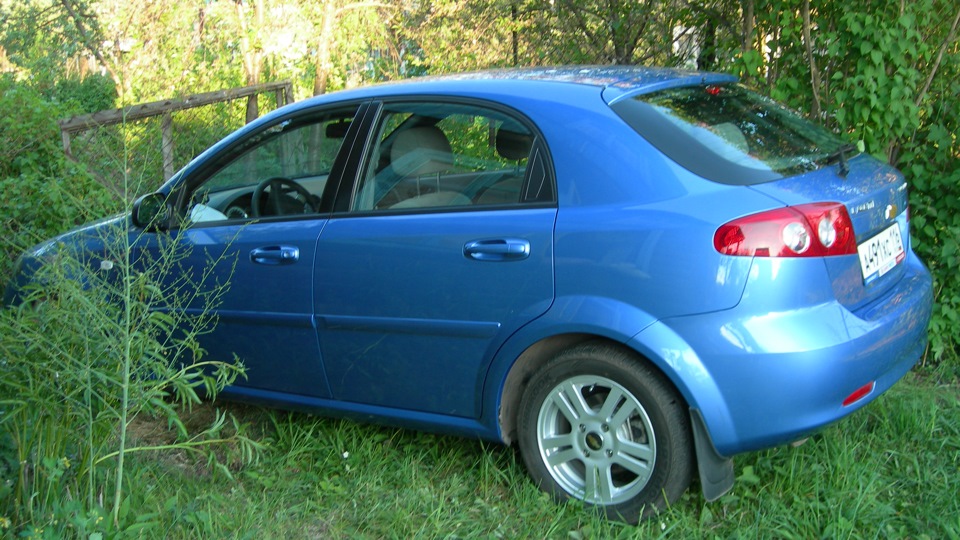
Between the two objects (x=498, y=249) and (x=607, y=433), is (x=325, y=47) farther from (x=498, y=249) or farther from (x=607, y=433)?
(x=607, y=433)

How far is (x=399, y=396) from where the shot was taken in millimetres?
3863

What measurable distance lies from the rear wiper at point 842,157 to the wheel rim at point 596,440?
113 centimetres

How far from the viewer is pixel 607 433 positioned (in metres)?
3.35

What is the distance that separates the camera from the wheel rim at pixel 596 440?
3.30m

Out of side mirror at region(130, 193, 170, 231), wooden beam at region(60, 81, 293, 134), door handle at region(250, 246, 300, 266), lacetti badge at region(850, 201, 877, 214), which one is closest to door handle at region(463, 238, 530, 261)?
door handle at region(250, 246, 300, 266)

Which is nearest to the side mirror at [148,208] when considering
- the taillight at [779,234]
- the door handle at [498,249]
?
the door handle at [498,249]

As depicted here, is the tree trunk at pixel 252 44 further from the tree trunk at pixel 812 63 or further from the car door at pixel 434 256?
the car door at pixel 434 256

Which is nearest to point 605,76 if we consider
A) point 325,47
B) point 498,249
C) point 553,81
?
point 553,81

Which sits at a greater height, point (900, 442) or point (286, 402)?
point (286, 402)

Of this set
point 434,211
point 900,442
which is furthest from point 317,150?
point 900,442

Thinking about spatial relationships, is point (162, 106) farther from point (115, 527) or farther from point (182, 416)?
point (115, 527)

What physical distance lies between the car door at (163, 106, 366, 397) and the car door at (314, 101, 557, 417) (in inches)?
4.9

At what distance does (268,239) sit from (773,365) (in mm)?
2148

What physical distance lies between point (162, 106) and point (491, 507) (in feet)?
17.6
